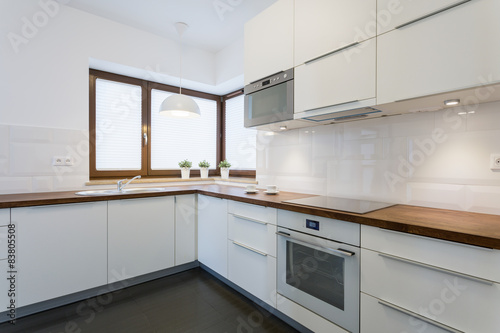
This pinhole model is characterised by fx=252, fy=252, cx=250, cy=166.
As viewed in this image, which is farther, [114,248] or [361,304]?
[114,248]

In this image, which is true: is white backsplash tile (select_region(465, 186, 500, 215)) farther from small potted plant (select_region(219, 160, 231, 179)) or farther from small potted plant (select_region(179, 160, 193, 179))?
small potted plant (select_region(179, 160, 193, 179))

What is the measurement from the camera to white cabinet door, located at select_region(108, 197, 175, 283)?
2.21 m

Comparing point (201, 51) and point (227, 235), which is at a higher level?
point (201, 51)

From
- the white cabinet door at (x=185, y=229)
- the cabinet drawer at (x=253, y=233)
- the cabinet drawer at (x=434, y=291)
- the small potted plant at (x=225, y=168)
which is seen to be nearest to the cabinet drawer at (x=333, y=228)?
the cabinet drawer at (x=434, y=291)

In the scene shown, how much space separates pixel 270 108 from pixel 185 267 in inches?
74.5

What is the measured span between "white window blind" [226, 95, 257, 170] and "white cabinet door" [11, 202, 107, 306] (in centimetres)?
173

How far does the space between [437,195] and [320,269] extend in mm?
825

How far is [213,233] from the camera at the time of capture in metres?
2.48

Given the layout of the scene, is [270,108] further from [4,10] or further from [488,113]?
[4,10]

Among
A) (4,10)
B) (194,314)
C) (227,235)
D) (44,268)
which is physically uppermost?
(4,10)

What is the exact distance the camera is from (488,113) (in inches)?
52.6

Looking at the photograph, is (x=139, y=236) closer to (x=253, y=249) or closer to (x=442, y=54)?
(x=253, y=249)

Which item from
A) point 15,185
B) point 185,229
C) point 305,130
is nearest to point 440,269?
point 305,130

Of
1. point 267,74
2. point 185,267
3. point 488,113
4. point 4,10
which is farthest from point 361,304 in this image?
point 4,10
